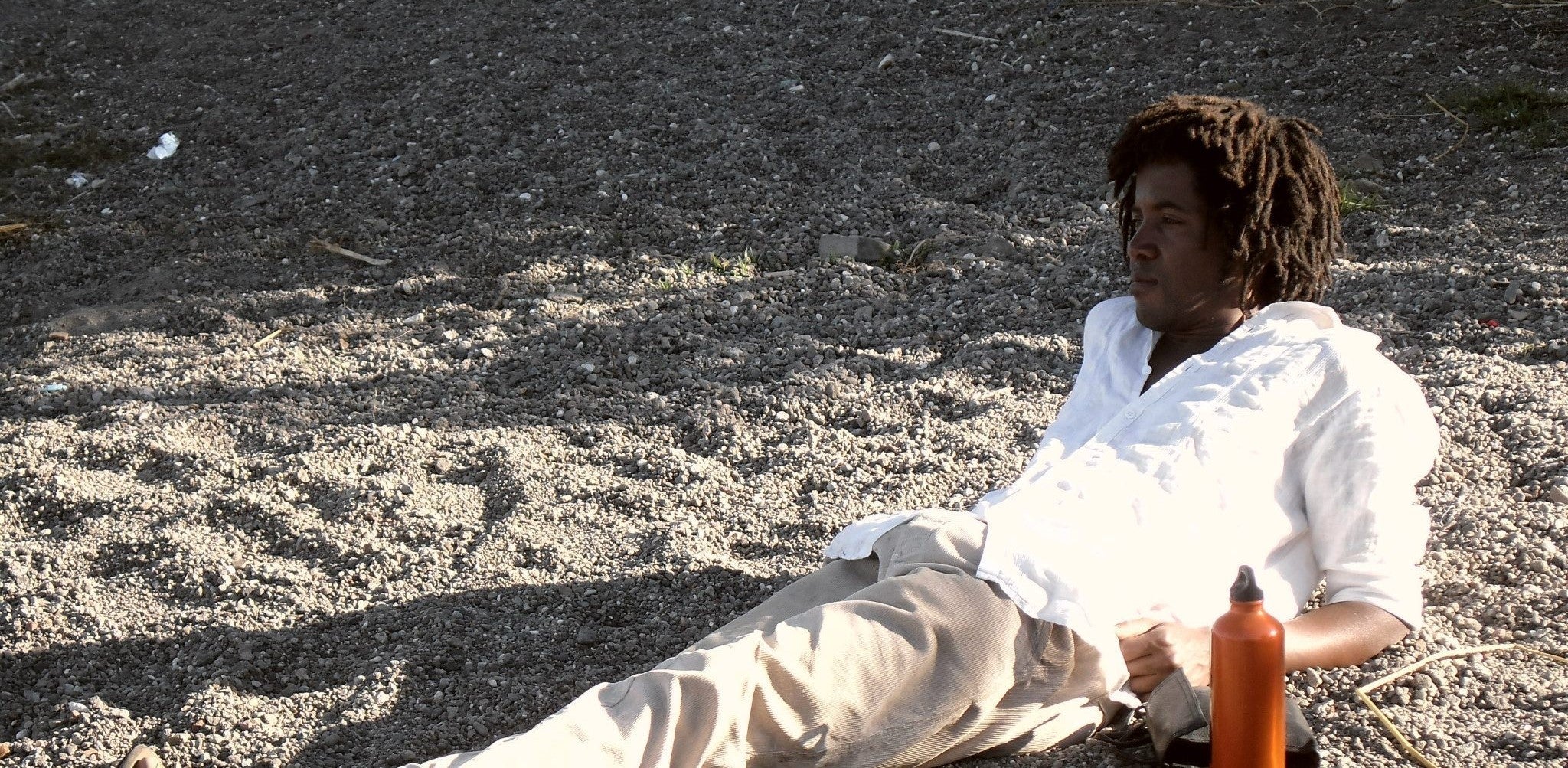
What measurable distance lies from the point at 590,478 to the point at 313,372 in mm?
1179

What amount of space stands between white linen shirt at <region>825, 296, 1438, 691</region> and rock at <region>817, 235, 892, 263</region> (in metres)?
2.41

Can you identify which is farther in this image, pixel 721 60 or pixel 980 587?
pixel 721 60

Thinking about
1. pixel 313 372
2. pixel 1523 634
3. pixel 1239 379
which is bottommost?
pixel 313 372

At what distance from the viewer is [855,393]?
161 inches

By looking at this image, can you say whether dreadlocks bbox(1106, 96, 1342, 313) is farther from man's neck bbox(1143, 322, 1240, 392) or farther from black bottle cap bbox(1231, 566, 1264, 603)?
black bottle cap bbox(1231, 566, 1264, 603)

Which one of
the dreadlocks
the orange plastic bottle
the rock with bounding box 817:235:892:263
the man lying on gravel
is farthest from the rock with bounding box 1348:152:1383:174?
the orange plastic bottle

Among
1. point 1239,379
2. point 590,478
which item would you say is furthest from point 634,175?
point 1239,379

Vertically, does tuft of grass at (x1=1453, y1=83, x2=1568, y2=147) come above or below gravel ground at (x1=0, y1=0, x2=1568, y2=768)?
above

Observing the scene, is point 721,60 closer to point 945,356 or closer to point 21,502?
point 945,356

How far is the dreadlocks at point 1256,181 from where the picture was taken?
2754 mm

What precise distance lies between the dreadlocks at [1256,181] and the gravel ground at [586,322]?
751mm

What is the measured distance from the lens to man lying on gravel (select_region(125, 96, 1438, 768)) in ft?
7.25

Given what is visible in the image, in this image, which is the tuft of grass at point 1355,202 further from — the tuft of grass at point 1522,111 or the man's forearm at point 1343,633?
the man's forearm at point 1343,633

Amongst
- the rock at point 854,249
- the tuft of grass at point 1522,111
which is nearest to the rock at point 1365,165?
the tuft of grass at point 1522,111
